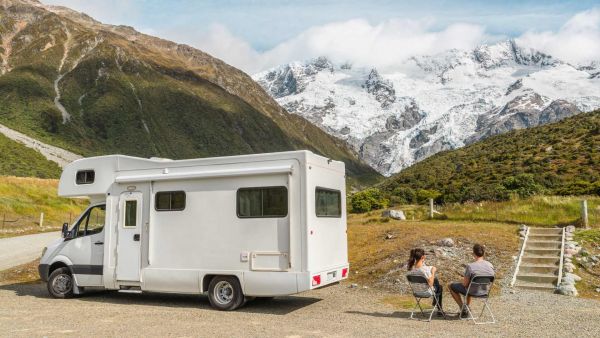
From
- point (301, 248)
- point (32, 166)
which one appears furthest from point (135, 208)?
point (32, 166)

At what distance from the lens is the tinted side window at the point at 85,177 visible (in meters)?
14.5

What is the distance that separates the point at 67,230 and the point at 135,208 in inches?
93.3

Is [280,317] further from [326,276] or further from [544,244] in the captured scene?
[544,244]

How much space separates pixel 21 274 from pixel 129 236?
785 centimetres

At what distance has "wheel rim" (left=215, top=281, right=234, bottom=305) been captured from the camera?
12.5 m

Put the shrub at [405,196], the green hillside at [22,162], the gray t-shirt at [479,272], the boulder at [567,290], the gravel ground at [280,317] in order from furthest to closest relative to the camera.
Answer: the green hillside at [22,162] → the shrub at [405,196] → the boulder at [567,290] → the gray t-shirt at [479,272] → the gravel ground at [280,317]

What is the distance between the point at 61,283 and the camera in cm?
1458

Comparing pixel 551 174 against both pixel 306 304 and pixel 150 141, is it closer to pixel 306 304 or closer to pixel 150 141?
pixel 306 304

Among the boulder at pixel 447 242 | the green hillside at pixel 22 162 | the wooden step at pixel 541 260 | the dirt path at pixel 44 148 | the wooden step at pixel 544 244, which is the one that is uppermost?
the dirt path at pixel 44 148

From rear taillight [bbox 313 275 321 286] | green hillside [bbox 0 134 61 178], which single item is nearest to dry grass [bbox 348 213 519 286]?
rear taillight [bbox 313 275 321 286]

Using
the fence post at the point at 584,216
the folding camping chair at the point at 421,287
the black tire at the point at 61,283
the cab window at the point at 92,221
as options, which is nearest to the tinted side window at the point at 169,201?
the cab window at the point at 92,221

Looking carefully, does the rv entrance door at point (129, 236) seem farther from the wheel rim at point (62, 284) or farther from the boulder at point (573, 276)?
the boulder at point (573, 276)

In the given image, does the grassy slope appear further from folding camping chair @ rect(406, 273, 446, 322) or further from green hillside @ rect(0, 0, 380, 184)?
green hillside @ rect(0, 0, 380, 184)

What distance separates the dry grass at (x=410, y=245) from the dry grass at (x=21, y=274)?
10744 mm
